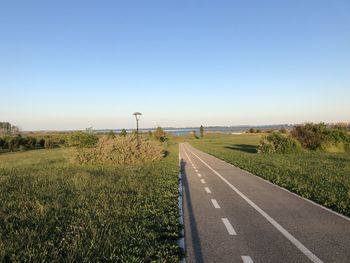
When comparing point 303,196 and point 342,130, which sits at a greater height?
point 342,130

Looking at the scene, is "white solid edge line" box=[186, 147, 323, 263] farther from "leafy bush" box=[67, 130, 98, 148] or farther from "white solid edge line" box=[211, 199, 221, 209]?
"leafy bush" box=[67, 130, 98, 148]

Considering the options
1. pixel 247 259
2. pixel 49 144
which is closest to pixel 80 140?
pixel 247 259

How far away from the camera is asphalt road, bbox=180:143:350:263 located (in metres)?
4.89

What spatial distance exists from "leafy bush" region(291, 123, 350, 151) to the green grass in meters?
24.1

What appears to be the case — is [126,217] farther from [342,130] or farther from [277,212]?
[342,130]

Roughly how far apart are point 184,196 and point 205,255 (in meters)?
4.80

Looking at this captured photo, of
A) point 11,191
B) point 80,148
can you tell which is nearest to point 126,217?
point 11,191

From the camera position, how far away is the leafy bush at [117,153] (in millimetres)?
20531

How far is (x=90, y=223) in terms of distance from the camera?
6.46 meters

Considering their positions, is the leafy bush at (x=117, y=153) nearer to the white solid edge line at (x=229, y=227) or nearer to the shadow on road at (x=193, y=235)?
Answer: the shadow on road at (x=193, y=235)

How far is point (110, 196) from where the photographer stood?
9.31 m

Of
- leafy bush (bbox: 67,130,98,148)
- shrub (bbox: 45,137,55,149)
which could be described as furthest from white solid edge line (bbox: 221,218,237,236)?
shrub (bbox: 45,137,55,149)

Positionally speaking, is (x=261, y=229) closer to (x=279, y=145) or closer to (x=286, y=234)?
(x=286, y=234)

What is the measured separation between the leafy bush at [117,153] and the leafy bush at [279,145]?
1292 centimetres
